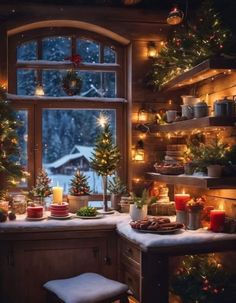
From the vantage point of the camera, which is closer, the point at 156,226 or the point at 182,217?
the point at 156,226

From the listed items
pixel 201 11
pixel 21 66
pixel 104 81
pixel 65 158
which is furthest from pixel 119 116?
pixel 201 11

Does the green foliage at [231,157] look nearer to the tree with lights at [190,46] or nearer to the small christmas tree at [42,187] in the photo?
the tree with lights at [190,46]

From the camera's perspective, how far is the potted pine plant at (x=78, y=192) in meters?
4.59

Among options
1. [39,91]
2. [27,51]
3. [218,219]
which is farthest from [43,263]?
[27,51]

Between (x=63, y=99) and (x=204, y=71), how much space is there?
1.58m

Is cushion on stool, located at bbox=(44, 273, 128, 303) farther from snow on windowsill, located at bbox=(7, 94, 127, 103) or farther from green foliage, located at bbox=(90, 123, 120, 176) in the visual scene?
snow on windowsill, located at bbox=(7, 94, 127, 103)

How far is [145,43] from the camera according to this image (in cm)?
487

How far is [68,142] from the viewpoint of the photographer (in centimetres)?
493

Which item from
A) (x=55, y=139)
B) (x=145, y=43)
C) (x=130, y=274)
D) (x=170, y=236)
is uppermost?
(x=145, y=43)

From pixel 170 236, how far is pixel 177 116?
46.7 inches

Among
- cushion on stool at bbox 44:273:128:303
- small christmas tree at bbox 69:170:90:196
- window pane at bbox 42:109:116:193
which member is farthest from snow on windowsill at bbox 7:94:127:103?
cushion on stool at bbox 44:273:128:303

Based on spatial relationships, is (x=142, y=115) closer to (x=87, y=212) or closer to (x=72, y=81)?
(x=72, y=81)

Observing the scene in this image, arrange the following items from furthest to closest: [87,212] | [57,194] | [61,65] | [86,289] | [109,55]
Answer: [109,55] → [61,65] → [57,194] → [87,212] → [86,289]

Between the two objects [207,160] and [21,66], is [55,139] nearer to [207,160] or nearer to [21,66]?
[21,66]
